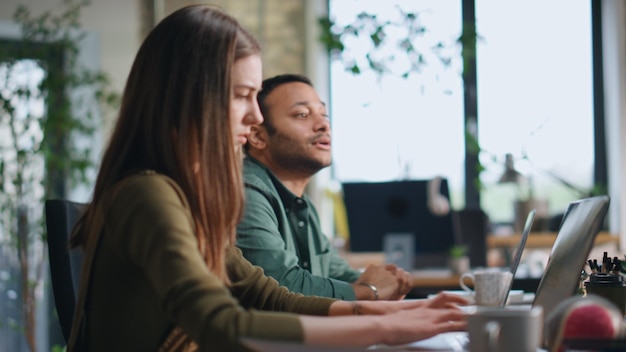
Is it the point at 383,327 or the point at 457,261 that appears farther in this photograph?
the point at 457,261

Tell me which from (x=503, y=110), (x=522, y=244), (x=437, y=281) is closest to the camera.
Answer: (x=522, y=244)

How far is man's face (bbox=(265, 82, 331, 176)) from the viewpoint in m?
2.54

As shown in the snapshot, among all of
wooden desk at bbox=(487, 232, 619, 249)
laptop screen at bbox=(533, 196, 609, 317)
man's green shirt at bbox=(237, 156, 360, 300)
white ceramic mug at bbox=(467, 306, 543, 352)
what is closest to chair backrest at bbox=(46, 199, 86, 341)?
man's green shirt at bbox=(237, 156, 360, 300)

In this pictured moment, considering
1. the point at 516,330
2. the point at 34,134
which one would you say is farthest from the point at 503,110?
the point at 516,330

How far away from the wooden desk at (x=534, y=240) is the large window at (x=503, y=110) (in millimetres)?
561

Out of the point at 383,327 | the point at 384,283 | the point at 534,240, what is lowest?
the point at 534,240

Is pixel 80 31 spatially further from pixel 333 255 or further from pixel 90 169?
Result: pixel 333 255

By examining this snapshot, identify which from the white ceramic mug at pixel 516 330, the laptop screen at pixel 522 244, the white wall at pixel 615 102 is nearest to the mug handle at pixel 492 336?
the white ceramic mug at pixel 516 330

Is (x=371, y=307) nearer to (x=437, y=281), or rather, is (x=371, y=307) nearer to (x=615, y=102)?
(x=437, y=281)

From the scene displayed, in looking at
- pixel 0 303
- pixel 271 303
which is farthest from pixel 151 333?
pixel 0 303

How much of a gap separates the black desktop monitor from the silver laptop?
2272 millimetres

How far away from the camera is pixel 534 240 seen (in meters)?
5.21

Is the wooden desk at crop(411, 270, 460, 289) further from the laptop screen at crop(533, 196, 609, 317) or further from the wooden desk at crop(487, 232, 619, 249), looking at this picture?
the laptop screen at crop(533, 196, 609, 317)

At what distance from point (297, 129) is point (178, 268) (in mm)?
1421
